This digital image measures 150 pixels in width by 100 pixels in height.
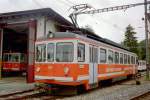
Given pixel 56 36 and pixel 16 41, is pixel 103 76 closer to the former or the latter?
pixel 56 36

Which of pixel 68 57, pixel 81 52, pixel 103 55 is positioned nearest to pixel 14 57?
pixel 103 55

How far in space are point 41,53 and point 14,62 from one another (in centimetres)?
1721

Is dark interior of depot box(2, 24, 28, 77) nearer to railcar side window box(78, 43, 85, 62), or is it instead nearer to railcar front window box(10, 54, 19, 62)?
railcar front window box(10, 54, 19, 62)

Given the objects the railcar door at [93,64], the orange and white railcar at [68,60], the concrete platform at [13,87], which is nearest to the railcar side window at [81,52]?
the orange and white railcar at [68,60]

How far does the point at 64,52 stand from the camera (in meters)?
12.9

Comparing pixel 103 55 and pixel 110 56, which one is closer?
pixel 103 55

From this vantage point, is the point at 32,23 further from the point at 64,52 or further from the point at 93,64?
the point at 64,52

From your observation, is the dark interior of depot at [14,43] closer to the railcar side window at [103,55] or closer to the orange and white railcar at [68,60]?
the railcar side window at [103,55]

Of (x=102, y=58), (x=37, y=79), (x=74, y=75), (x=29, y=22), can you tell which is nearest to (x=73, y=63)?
(x=74, y=75)

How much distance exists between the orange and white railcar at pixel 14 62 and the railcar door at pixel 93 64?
16.7 metres

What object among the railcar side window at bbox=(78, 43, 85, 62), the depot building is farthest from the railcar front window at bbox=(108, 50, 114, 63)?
the railcar side window at bbox=(78, 43, 85, 62)

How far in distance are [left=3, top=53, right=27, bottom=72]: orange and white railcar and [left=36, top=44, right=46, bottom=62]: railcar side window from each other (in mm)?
16443

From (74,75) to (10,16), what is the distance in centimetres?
1262

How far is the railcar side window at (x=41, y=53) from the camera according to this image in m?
13.7
